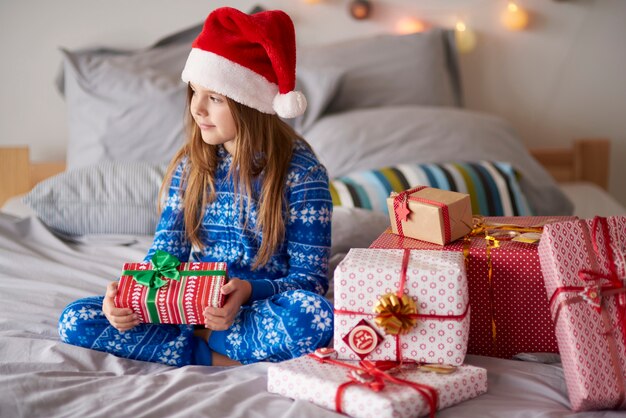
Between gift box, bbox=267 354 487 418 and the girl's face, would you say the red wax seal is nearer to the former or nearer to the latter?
gift box, bbox=267 354 487 418

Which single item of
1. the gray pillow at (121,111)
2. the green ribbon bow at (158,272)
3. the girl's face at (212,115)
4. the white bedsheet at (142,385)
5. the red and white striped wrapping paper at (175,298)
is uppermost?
the gray pillow at (121,111)

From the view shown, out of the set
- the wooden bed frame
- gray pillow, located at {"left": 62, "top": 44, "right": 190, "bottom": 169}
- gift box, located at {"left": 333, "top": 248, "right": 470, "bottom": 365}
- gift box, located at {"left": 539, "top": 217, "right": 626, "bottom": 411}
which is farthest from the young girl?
A: the wooden bed frame

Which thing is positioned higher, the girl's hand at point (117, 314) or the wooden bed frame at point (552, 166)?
the wooden bed frame at point (552, 166)

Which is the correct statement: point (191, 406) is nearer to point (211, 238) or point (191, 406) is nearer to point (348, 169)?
point (211, 238)

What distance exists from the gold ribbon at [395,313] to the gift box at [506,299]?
0.21m

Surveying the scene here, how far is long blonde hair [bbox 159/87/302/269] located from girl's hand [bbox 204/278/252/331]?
16 centimetres

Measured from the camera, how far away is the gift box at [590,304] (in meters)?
1.15

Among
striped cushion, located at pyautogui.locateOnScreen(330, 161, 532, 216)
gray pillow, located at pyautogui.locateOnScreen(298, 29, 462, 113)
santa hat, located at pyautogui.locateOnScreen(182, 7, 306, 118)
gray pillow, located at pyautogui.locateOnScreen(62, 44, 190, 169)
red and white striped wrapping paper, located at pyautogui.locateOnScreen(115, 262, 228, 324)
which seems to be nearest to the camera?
red and white striped wrapping paper, located at pyautogui.locateOnScreen(115, 262, 228, 324)

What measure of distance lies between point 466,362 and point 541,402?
177 mm

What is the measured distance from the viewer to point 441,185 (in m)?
2.08

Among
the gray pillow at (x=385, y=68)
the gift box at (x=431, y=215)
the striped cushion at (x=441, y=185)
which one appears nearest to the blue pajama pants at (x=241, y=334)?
the gift box at (x=431, y=215)

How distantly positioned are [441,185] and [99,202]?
0.96 metres

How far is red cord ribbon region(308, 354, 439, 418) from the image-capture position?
3.67 ft

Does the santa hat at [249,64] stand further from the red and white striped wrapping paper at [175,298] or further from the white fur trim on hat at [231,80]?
the red and white striped wrapping paper at [175,298]
